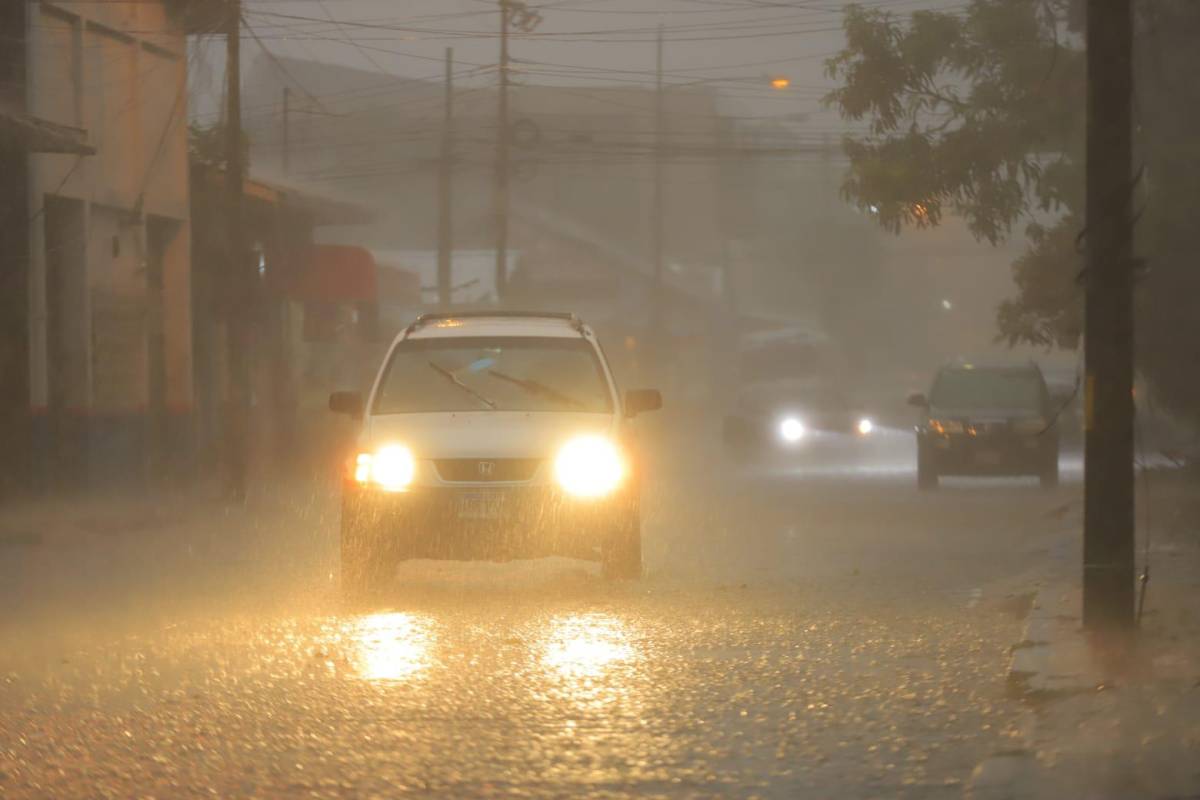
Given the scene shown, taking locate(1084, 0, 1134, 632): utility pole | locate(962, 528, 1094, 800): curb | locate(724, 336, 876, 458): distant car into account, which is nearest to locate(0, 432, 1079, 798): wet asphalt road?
locate(962, 528, 1094, 800): curb

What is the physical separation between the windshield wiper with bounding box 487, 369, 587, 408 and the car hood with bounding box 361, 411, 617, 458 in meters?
0.30

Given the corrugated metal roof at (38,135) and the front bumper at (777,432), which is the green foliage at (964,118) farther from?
the front bumper at (777,432)

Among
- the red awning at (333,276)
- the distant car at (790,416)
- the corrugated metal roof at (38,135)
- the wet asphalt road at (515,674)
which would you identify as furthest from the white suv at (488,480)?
the distant car at (790,416)

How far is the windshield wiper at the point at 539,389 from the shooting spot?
1421 centimetres

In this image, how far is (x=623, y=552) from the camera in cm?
1373

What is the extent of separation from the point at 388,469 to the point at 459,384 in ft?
4.21

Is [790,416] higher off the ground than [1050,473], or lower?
lower

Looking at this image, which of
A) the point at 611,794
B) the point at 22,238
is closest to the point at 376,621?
the point at 611,794

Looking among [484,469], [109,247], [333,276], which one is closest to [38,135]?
[109,247]

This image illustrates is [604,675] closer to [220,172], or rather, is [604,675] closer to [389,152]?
[220,172]

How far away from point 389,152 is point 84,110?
154ft

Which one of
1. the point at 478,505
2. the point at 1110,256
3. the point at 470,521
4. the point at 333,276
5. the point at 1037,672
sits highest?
the point at 333,276

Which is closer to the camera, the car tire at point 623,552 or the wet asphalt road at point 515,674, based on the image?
the wet asphalt road at point 515,674

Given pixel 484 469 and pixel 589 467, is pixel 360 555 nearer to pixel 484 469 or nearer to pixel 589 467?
pixel 484 469
